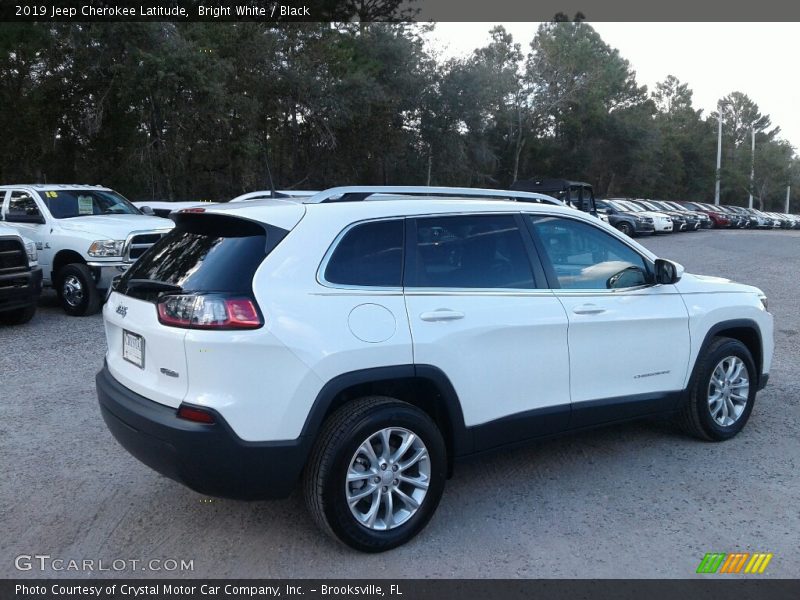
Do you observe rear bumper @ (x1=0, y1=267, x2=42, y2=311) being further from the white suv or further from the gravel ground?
the white suv

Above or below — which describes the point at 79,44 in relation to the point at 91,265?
above

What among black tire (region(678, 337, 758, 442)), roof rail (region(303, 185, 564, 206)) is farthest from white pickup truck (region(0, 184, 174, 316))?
black tire (region(678, 337, 758, 442))

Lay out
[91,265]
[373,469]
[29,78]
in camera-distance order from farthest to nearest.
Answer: [29,78] → [91,265] → [373,469]

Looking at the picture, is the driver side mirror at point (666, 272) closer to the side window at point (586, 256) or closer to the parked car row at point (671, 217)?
the side window at point (586, 256)

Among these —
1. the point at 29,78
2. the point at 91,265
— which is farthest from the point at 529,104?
the point at 91,265

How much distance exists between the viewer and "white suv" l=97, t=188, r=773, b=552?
141 inches

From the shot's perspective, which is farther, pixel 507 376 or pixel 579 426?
pixel 579 426

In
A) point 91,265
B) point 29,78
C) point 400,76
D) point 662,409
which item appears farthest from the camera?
point 400,76

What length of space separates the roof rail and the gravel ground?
1.60m

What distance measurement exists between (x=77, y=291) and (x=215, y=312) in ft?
26.3

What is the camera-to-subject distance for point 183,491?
470cm

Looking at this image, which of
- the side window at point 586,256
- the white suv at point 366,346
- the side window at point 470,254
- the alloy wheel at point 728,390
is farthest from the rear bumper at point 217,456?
the alloy wheel at point 728,390

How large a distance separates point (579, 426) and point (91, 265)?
26.5ft
